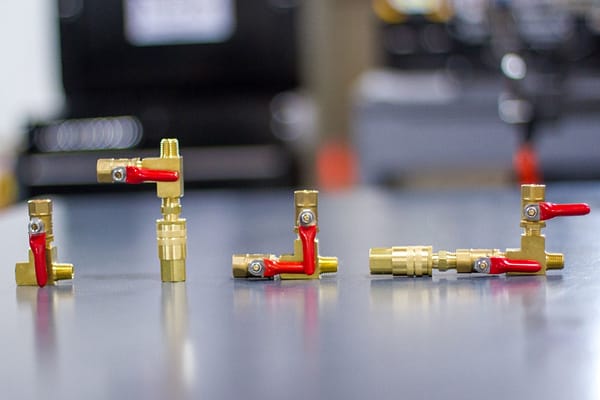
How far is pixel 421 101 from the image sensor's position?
2336mm

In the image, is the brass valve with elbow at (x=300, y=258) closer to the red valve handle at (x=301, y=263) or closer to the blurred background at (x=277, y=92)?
the red valve handle at (x=301, y=263)

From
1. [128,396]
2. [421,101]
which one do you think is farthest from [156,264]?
[421,101]

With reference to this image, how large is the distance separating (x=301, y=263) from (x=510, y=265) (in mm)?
158

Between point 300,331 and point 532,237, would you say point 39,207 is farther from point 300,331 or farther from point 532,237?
point 532,237

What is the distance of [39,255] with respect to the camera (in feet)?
2.10

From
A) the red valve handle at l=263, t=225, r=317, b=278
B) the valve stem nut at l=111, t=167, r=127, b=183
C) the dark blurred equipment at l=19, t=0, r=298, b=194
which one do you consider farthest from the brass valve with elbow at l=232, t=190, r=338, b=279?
the dark blurred equipment at l=19, t=0, r=298, b=194

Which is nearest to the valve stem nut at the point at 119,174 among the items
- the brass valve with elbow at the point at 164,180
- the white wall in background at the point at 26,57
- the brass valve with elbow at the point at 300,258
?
the brass valve with elbow at the point at 164,180

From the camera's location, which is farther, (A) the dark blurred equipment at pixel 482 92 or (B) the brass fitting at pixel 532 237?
(A) the dark blurred equipment at pixel 482 92

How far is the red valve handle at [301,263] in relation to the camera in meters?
0.63

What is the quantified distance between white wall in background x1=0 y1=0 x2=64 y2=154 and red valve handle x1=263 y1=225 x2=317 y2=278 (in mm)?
2891

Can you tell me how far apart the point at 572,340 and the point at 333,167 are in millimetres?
2870

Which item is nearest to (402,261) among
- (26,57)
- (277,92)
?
(277,92)

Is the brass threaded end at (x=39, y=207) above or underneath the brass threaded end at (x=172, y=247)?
above

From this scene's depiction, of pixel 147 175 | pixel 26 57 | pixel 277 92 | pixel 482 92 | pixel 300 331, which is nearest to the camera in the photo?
pixel 300 331
